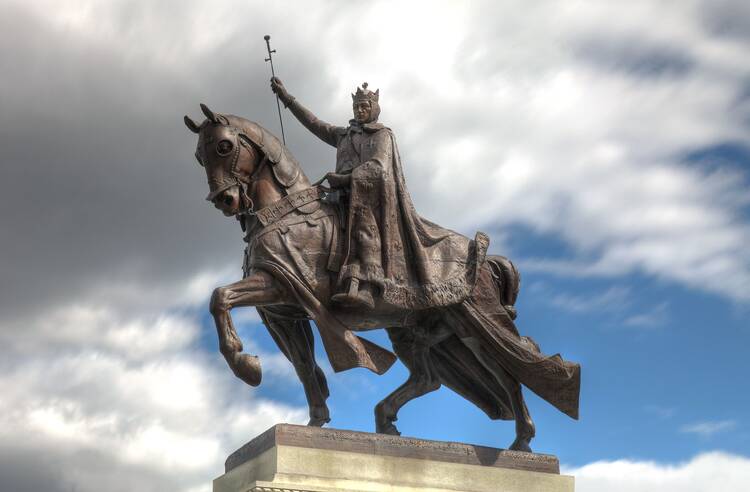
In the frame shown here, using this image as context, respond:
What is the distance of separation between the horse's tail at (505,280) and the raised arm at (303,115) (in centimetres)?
222

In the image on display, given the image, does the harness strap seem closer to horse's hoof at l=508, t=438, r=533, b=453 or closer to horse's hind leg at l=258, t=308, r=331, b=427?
horse's hind leg at l=258, t=308, r=331, b=427

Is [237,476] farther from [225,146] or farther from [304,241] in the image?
[225,146]

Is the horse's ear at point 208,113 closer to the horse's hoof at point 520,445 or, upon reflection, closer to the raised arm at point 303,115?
the raised arm at point 303,115

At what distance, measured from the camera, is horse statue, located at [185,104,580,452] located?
1339cm

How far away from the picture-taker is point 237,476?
13.1 meters

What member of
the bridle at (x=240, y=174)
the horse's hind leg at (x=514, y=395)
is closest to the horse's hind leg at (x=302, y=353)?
the bridle at (x=240, y=174)

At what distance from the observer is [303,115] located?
1505cm

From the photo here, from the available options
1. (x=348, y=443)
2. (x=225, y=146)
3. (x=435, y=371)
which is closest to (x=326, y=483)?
(x=348, y=443)

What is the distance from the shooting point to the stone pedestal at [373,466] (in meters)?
12.6

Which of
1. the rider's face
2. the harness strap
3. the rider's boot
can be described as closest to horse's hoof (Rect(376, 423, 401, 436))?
the rider's boot

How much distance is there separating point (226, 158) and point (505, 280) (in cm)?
323

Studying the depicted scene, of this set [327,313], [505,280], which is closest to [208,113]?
[327,313]

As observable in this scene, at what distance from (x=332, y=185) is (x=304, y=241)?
745 millimetres

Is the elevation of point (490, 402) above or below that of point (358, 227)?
below
